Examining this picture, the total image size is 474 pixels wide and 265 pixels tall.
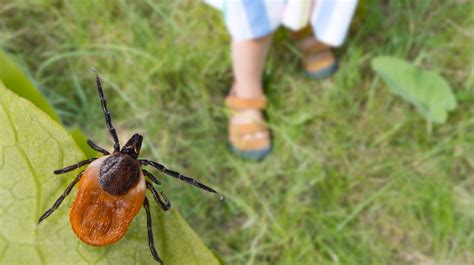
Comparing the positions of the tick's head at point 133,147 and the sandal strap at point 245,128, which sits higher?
the tick's head at point 133,147

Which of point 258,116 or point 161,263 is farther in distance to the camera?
point 258,116

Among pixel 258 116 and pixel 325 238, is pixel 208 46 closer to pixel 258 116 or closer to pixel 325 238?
pixel 258 116

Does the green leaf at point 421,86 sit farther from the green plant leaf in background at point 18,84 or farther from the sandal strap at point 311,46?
the green plant leaf in background at point 18,84

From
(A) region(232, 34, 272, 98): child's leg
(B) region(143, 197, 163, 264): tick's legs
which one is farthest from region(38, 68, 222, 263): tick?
(A) region(232, 34, 272, 98): child's leg

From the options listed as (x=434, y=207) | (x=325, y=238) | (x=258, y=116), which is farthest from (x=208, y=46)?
(x=434, y=207)

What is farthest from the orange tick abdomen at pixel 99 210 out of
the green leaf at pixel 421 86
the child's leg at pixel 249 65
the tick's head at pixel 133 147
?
the green leaf at pixel 421 86

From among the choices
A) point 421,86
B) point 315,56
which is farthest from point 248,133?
point 421,86

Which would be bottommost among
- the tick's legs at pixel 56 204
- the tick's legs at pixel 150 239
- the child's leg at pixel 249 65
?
the child's leg at pixel 249 65
